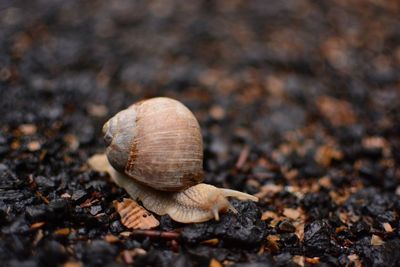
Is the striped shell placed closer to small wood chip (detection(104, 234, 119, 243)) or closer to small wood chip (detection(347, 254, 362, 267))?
small wood chip (detection(104, 234, 119, 243))

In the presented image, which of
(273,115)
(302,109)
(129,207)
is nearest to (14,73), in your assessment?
(129,207)

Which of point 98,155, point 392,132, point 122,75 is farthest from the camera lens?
point 122,75

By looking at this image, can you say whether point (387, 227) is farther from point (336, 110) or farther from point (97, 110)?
point (97, 110)

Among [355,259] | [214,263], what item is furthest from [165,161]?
[355,259]

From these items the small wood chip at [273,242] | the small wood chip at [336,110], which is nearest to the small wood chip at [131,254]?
the small wood chip at [273,242]

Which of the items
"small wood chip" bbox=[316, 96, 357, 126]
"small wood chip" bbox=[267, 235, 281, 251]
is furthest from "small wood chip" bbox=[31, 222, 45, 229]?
"small wood chip" bbox=[316, 96, 357, 126]

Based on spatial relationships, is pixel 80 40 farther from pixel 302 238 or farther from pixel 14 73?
pixel 302 238
